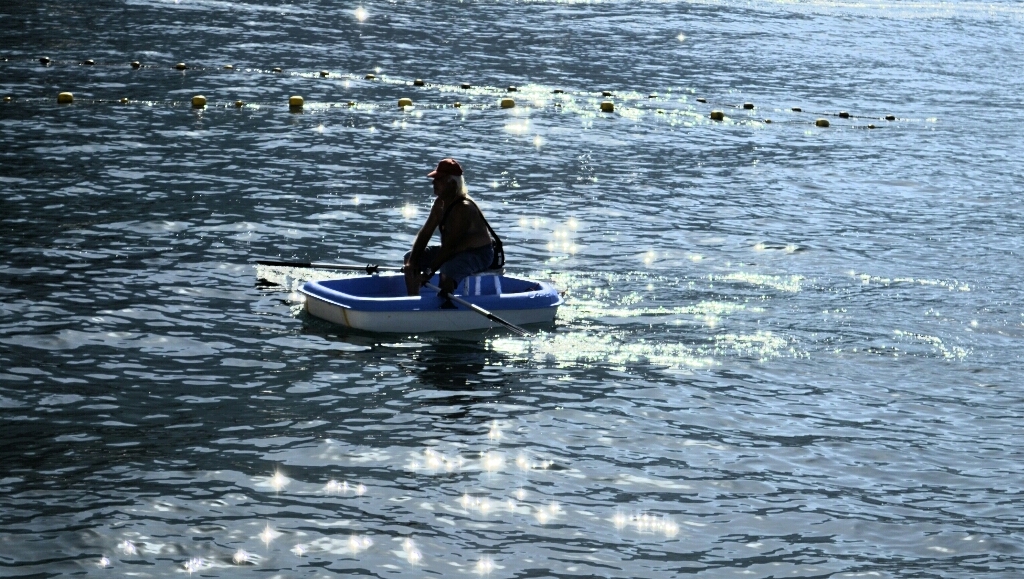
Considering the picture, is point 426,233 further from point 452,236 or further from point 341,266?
point 341,266

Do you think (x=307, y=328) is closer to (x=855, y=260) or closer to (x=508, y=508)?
(x=508, y=508)

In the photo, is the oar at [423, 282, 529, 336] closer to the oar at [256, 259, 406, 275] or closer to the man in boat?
the man in boat

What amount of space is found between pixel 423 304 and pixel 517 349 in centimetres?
123

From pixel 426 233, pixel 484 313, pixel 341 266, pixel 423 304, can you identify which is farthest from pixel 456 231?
pixel 341 266

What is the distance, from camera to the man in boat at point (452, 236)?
16.8m

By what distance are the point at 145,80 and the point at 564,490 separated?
2687 cm

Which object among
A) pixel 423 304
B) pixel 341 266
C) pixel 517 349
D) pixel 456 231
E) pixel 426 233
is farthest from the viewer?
pixel 341 266

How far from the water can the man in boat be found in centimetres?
83

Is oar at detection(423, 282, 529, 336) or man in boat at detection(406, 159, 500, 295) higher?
man in boat at detection(406, 159, 500, 295)

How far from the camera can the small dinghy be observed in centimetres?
1645

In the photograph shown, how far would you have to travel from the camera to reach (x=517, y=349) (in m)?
16.4

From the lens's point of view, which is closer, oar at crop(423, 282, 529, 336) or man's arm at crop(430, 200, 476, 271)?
oar at crop(423, 282, 529, 336)

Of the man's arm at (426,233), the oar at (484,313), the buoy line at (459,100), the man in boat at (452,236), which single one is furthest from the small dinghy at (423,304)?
the buoy line at (459,100)

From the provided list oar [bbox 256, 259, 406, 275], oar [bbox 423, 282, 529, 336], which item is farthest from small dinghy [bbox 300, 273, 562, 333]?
oar [bbox 256, 259, 406, 275]
